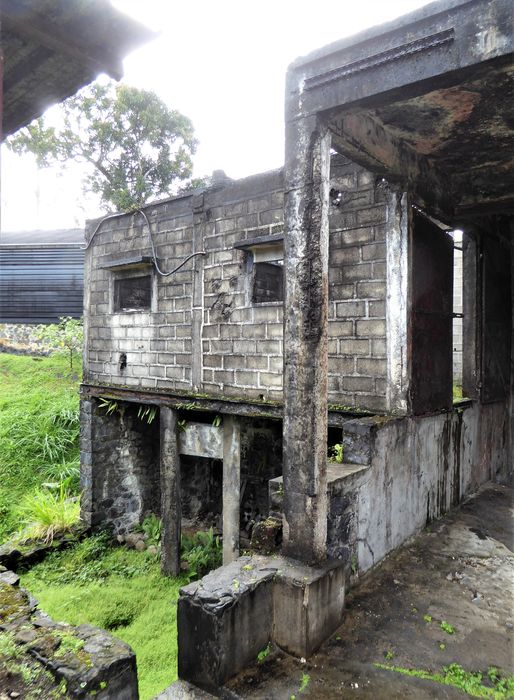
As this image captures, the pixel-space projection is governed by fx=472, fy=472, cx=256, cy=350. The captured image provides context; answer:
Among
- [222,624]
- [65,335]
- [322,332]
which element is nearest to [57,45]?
[322,332]

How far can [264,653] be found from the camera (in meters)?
2.80

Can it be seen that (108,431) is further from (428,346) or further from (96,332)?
(428,346)

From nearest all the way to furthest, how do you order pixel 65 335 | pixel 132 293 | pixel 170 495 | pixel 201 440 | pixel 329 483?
1. pixel 329 483
2. pixel 201 440
3. pixel 170 495
4. pixel 132 293
5. pixel 65 335

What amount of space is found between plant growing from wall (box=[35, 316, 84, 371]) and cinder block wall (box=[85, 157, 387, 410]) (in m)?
4.99

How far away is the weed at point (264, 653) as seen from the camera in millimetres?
2762

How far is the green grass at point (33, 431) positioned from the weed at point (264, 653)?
7212mm

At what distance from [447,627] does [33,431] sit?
9993 mm

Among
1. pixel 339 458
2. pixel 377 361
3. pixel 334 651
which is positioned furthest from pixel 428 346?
pixel 334 651

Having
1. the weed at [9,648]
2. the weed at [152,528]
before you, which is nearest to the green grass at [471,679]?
the weed at [9,648]

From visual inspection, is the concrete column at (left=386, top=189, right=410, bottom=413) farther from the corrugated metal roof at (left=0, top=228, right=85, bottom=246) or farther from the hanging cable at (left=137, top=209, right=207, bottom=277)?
the corrugated metal roof at (left=0, top=228, right=85, bottom=246)

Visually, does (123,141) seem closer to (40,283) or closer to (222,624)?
(40,283)

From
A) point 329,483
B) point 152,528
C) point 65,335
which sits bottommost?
point 152,528

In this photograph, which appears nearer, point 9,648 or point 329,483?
point 9,648

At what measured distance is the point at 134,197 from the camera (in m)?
15.3
